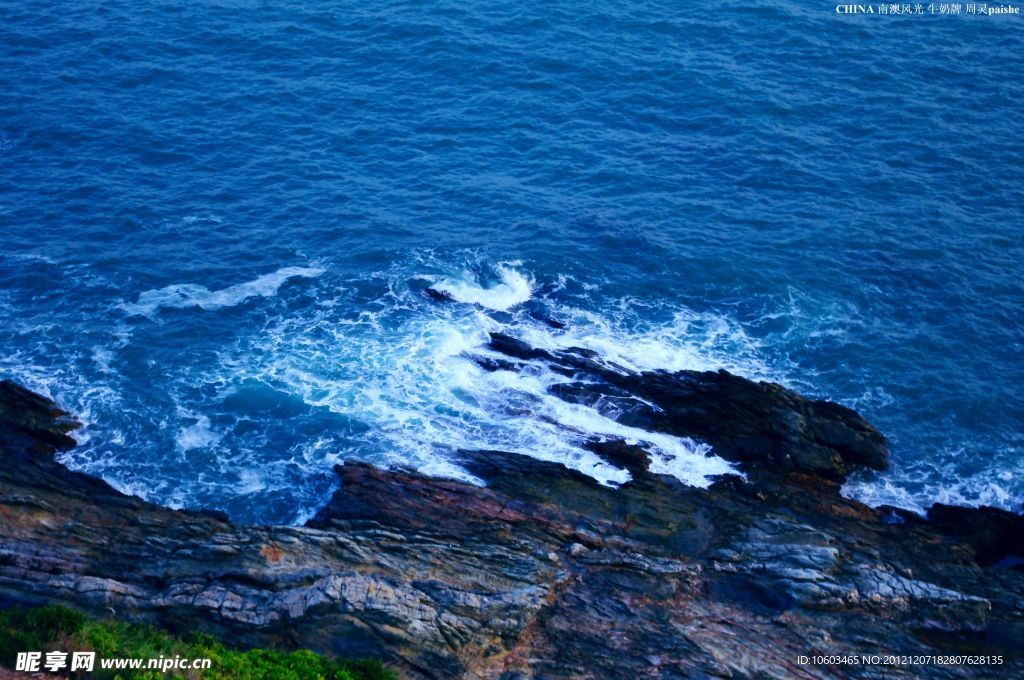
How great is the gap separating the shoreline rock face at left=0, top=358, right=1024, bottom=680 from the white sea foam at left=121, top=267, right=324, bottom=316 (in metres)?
11.7

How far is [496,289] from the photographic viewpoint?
7238 centimetres

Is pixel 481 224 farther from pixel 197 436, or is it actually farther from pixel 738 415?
pixel 197 436

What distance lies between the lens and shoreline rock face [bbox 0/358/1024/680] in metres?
42.6

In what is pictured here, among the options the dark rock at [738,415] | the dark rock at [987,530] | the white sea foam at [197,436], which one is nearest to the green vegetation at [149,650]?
the white sea foam at [197,436]

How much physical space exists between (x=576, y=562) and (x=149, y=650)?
2021 centimetres

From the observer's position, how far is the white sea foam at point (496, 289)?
7122 centimetres

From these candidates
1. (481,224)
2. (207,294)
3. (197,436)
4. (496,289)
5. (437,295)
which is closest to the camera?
(197,436)

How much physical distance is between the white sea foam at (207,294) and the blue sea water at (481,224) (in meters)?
0.21

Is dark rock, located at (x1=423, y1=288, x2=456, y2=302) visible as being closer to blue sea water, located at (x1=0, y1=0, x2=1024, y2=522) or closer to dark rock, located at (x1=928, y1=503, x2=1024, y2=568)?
blue sea water, located at (x1=0, y1=0, x2=1024, y2=522)

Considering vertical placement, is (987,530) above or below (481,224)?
below

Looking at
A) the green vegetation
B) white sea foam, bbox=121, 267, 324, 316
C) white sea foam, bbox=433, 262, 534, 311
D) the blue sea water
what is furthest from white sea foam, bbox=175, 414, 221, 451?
the green vegetation

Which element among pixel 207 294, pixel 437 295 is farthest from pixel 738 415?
pixel 207 294

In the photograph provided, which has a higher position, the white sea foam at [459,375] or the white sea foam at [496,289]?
the white sea foam at [496,289]

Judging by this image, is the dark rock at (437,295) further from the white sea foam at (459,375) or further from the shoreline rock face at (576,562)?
the shoreline rock face at (576,562)
